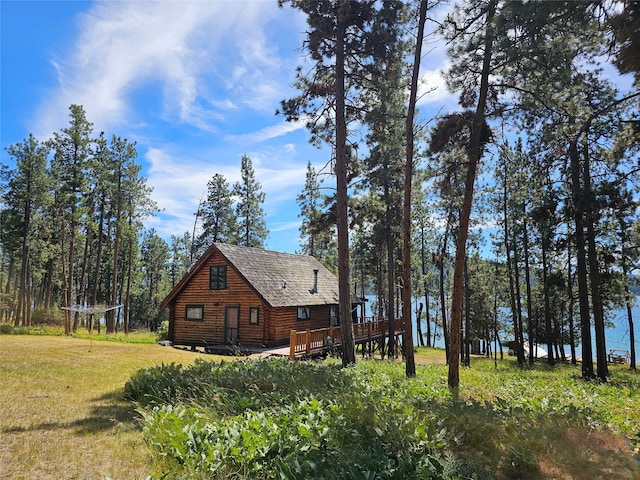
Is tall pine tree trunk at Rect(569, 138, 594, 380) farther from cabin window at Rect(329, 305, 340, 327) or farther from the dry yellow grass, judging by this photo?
the dry yellow grass

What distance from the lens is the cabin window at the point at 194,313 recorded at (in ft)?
74.2

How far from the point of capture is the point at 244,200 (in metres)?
38.0

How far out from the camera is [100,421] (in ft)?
20.6

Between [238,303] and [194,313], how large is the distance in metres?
3.34

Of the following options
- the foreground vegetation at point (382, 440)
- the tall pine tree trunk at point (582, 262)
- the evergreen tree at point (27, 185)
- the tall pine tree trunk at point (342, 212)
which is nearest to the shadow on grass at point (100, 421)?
the foreground vegetation at point (382, 440)

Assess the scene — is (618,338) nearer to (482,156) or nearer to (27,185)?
(482,156)

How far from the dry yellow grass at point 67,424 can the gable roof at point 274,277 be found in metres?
10.2

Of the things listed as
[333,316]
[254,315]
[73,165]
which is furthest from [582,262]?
[73,165]

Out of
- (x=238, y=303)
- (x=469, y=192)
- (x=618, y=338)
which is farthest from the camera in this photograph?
(x=618, y=338)

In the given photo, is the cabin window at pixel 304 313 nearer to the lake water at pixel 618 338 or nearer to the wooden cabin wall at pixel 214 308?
the wooden cabin wall at pixel 214 308

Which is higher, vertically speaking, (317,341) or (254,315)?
(254,315)

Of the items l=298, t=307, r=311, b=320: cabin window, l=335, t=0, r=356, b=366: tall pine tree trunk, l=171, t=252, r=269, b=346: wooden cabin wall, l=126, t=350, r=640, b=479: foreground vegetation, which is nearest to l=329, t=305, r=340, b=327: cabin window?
l=298, t=307, r=311, b=320: cabin window

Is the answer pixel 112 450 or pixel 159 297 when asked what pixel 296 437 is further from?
pixel 159 297

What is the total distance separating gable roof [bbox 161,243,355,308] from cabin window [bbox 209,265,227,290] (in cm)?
82
